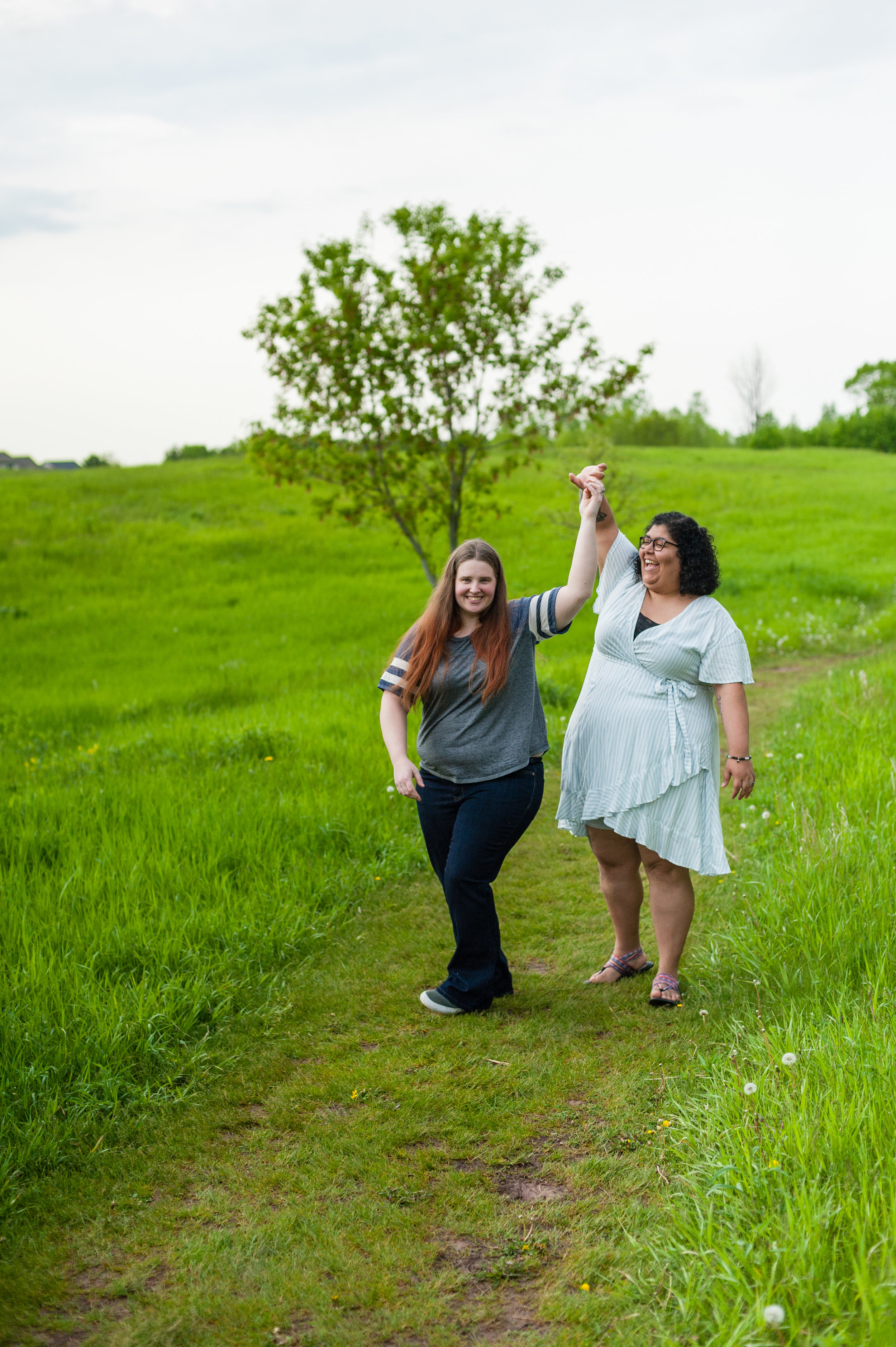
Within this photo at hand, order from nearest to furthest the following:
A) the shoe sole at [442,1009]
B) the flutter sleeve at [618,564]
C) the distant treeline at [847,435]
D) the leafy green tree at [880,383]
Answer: the shoe sole at [442,1009] → the flutter sleeve at [618,564] → the distant treeline at [847,435] → the leafy green tree at [880,383]

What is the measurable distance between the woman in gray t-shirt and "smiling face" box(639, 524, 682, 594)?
23 centimetres

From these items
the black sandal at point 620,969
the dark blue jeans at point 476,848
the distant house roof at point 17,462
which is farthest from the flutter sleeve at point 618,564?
the distant house roof at point 17,462

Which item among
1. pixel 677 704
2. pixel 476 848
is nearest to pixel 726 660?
pixel 677 704

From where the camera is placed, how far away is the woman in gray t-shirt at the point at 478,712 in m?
4.56

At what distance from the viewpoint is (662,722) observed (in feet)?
15.0

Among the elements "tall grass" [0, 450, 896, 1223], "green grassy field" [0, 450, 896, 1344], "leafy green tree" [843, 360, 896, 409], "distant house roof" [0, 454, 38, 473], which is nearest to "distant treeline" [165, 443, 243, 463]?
"distant house roof" [0, 454, 38, 473]

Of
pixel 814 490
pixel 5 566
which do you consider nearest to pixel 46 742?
pixel 5 566

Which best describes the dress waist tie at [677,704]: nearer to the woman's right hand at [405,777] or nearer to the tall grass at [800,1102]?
the tall grass at [800,1102]

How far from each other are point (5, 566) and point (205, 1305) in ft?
71.4

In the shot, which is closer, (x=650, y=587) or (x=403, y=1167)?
(x=403, y=1167)

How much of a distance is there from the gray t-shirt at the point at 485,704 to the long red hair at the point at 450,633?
35mm

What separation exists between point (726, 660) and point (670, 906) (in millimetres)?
1169

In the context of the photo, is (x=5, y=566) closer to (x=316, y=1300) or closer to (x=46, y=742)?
(x=46, y=742)

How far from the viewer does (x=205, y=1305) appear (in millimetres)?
2910
